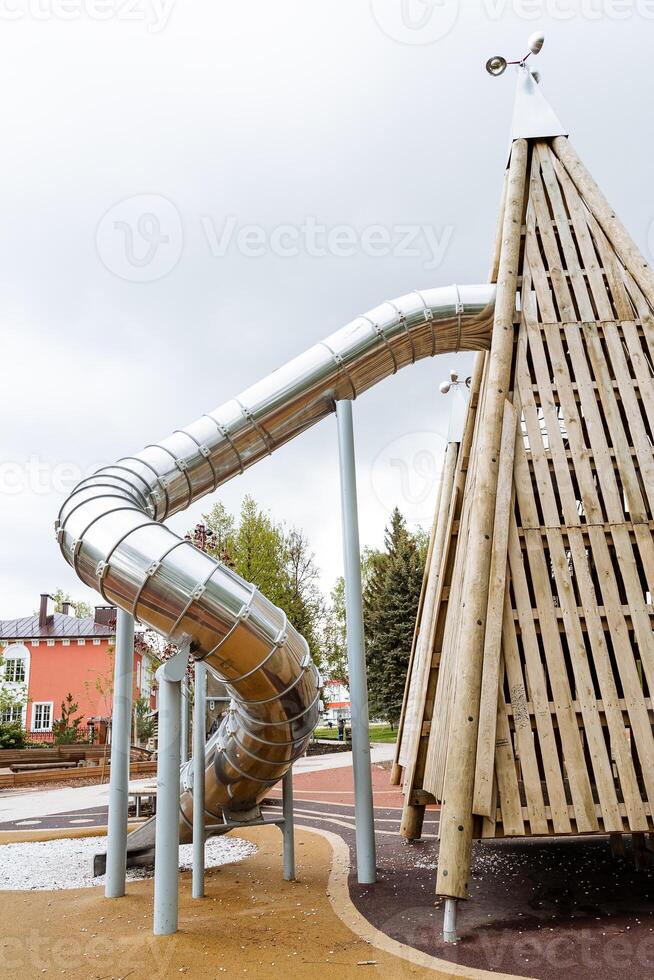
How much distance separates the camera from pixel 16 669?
127ft

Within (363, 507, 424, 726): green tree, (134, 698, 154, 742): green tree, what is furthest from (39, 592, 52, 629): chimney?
(363, 507, 424, 726): green tree

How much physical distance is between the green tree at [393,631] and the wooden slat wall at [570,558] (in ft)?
64.5

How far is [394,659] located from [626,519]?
72.0ft

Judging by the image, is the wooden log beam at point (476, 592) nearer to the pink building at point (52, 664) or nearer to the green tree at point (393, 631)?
the green tree at point (393, 631)

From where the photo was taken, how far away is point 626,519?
7105mm

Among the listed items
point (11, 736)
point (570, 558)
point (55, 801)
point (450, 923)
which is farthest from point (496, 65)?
point (11, 736)

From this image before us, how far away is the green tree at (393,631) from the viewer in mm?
28047

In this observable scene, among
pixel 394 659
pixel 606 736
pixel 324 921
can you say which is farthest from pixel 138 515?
pixel 394 659

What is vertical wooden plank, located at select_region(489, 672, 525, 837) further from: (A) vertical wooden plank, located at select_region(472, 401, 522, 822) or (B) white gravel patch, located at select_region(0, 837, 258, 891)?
(B) white gravel patch, located at select_region(0, 837, 258, 891)

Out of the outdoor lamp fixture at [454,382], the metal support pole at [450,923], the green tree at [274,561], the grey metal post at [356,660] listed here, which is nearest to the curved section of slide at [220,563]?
the grey metal post at [356,660]

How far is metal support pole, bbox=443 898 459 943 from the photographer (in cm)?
566

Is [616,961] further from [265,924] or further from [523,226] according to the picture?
[523,226]

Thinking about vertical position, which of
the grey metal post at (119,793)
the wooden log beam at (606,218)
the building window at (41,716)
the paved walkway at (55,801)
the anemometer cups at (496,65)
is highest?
the anemometer cups at (496,65)

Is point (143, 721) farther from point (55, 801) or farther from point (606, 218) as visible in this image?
point (606, 218)
